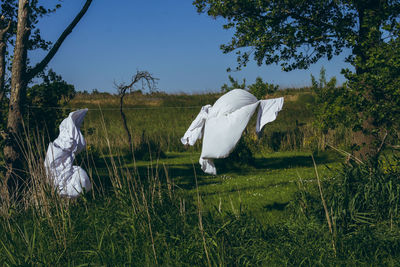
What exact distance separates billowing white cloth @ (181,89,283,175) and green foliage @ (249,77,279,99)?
7.76m

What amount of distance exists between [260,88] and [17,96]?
7.93 metres

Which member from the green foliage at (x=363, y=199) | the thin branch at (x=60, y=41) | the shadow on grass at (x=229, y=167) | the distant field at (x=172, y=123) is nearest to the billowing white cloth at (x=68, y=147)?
the distant field at (x=172, y=123)

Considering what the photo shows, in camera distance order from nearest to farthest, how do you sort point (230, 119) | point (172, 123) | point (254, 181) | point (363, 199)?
point (363, 199)
point (230, 119)
point (254, 181)
point (172, 123)

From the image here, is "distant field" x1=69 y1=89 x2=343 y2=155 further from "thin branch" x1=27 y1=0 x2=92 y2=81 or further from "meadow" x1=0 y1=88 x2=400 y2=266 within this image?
"thin branch" x1=27 y1=0 x2=92 y2=81

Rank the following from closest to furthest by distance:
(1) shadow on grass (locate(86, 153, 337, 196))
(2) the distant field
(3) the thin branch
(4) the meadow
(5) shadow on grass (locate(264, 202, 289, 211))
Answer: (4) the meadow < (5) shadow on grass (locate(264, 202, 289, 211)) < (3) the thin branch < (1) shadow on grass (locate(86, 153, 337, 196)) < (2) the distant field

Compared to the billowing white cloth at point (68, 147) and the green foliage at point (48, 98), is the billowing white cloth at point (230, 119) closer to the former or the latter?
the billowing white cloth at point (68, 147)

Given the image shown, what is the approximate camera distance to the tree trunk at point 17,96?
6527 millimetres

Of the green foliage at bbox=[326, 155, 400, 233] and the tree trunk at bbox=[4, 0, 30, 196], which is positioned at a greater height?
the tree trunk at bbox=[4, 0, 30, 196]

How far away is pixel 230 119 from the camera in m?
4.67

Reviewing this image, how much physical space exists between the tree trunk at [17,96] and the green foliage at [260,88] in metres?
7.43

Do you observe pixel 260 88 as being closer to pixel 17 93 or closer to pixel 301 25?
pixel 301 25

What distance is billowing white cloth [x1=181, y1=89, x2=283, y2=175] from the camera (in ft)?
15.2

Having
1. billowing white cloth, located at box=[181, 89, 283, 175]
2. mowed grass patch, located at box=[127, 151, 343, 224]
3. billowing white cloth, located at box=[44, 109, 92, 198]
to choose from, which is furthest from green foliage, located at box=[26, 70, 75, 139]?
billowing white cloth, located at box=[181, 89, 283, 175]

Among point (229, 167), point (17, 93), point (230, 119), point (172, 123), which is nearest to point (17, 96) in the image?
point (17, 93)
